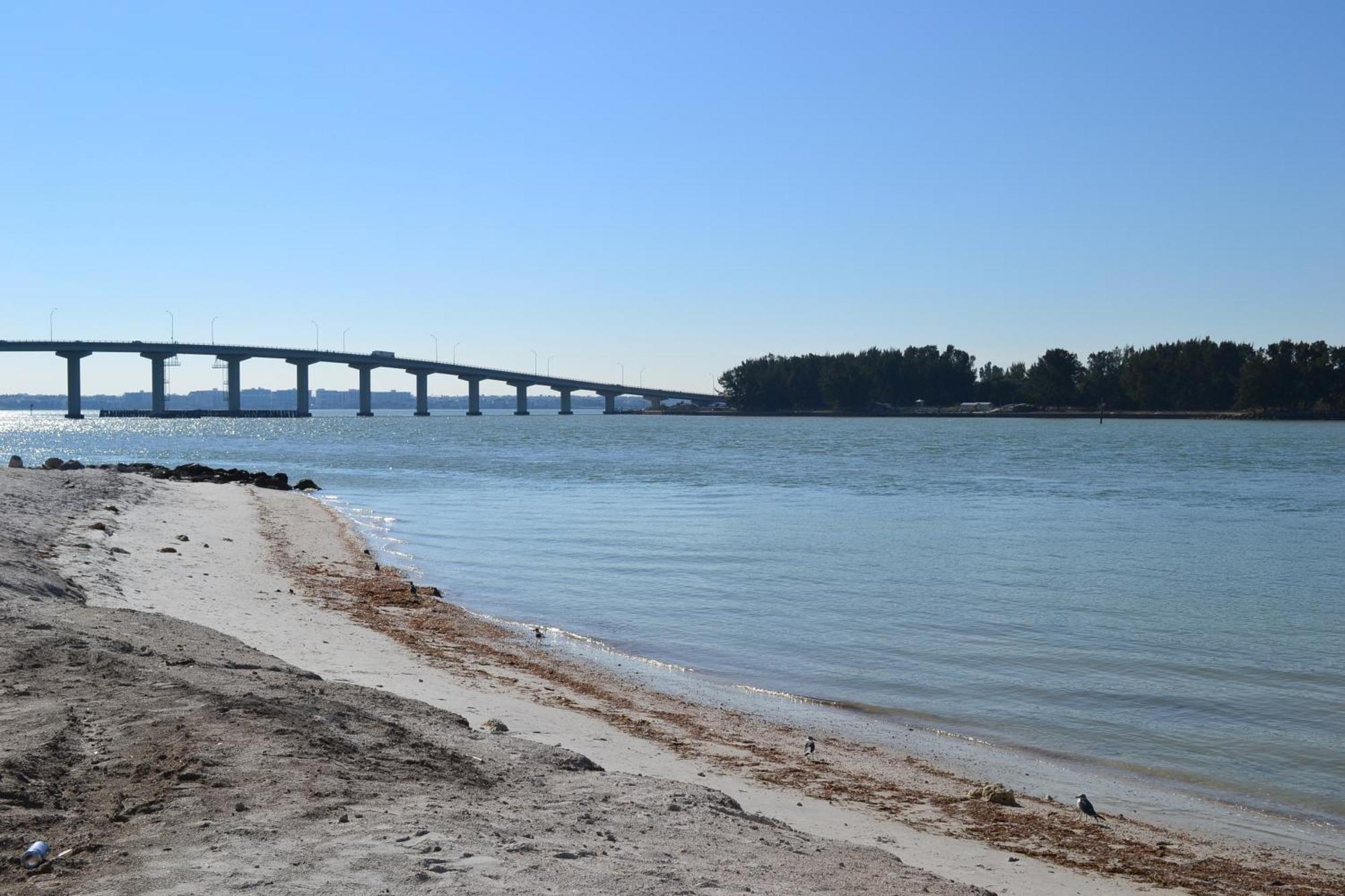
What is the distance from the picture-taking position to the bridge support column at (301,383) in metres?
157

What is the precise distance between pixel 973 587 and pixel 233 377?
156749mm

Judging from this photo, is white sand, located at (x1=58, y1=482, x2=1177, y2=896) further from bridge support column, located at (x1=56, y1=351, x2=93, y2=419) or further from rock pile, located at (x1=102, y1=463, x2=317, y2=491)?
bridge support column, located at (x1=56, y1=351, x2=93, y2=419)

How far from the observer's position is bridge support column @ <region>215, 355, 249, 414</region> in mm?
153875

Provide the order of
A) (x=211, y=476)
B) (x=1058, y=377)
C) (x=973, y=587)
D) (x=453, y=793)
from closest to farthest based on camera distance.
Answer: (x=453, y=793) → (x=973, y=587) → (x=211, y=476) → (x=1058, y=377)

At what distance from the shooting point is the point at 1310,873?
7.19 m

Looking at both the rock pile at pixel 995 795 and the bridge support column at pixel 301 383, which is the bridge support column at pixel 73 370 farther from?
the rock pile at pixel 995 795

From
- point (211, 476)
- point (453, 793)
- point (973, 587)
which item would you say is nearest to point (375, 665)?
point (453, 793)

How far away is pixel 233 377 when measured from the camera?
161250 millimetres

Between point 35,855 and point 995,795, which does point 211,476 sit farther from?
point 35,855

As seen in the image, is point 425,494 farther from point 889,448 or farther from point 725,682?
point 889,448

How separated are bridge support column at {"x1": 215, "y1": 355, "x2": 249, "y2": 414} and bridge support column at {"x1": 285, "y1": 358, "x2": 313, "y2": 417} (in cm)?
637

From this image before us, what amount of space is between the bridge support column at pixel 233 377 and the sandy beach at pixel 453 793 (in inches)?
5947

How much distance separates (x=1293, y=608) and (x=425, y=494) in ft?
98.6

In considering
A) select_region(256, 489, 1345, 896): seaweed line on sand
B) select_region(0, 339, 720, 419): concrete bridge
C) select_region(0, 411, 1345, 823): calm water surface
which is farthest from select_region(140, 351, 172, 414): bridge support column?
select_region(256, 489, 1345, 896): seaweed line on sand
